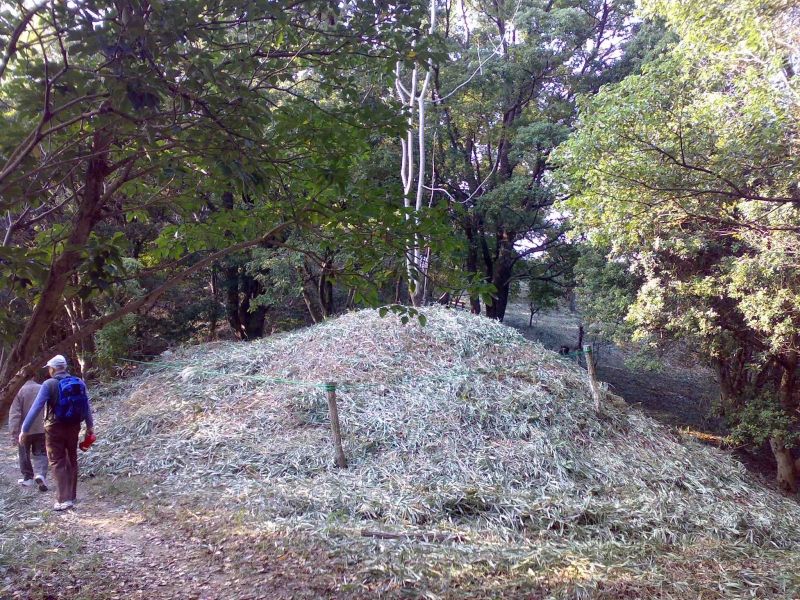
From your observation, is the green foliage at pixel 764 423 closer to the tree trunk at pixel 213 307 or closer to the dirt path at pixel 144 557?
the dirt path at pixel 144 557

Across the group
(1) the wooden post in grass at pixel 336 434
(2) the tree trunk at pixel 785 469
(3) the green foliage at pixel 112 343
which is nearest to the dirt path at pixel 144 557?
(1) the wooden post in grass at pixel 336 434

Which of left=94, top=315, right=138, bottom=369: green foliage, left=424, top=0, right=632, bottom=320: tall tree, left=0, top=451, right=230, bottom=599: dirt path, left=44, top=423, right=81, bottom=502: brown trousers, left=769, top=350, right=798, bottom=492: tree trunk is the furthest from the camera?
left=424, top=0, right=632, bottom=320: tall tree

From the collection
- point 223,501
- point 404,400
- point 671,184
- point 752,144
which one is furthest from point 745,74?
point 223,501

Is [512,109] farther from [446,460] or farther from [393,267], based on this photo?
[393,267]

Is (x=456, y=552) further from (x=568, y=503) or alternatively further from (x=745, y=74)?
(x=745, y=74)

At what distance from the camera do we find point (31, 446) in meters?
6.79

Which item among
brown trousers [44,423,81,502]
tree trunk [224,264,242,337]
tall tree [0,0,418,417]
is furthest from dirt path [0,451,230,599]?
tree trunk [224,264,242,337]

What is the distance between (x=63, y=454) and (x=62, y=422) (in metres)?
0.30

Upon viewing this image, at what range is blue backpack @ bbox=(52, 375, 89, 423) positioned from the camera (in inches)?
225

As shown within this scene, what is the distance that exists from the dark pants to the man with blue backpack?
0.81 metres

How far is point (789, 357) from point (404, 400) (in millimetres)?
6712

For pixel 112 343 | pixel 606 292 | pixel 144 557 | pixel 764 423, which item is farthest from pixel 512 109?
pixel 144 557

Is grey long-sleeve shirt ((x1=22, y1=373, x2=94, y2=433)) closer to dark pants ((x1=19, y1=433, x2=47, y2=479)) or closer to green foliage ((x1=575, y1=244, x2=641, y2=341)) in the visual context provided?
dark pants ((x1=19, y1=433, x2=47, y2=479))

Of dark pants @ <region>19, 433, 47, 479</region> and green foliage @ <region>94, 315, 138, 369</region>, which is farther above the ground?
green foliage @ <region>94, 315, 138, 369</region>
